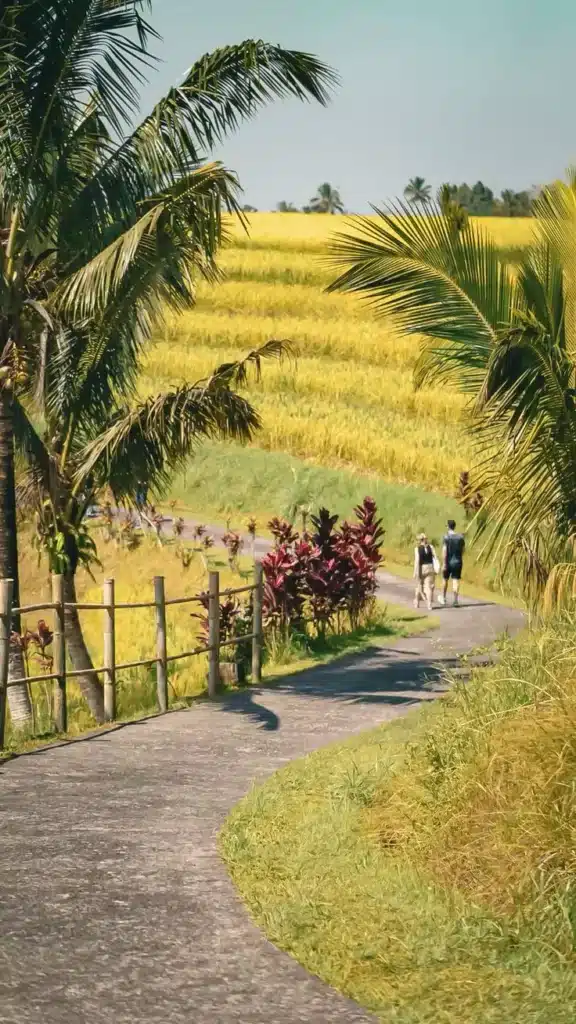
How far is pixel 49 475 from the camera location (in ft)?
48.7

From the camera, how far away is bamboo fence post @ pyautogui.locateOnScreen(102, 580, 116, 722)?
1363cm

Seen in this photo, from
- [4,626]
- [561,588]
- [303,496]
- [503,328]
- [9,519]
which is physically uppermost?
[503,328]

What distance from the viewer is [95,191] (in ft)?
46.7

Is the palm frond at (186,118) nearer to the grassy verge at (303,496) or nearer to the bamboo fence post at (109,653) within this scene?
the bamboo fence post at (109,653)

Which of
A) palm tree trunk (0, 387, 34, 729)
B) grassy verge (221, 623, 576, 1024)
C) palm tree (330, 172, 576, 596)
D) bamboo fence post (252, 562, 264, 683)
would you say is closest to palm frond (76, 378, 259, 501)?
palm tree trunk (0, 387, 34, 729)

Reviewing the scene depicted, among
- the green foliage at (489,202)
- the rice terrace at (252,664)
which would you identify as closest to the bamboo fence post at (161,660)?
the rice terrace at (252,664)

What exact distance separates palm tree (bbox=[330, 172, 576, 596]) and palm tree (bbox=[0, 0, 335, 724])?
2.27 m

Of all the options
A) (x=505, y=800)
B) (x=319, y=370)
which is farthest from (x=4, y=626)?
(x=319, y=370)

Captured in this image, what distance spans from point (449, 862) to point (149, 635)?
13.5 meters

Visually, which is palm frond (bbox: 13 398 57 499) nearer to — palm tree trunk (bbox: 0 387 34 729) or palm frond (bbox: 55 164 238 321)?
palm tree trunk (bbox: 0 387 34 729)

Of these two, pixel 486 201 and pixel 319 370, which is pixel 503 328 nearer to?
pixel 319 370

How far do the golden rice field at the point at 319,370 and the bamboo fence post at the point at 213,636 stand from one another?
796 cm

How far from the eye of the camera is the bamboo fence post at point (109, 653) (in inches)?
537

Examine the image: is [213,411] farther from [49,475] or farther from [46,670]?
[46,670]
